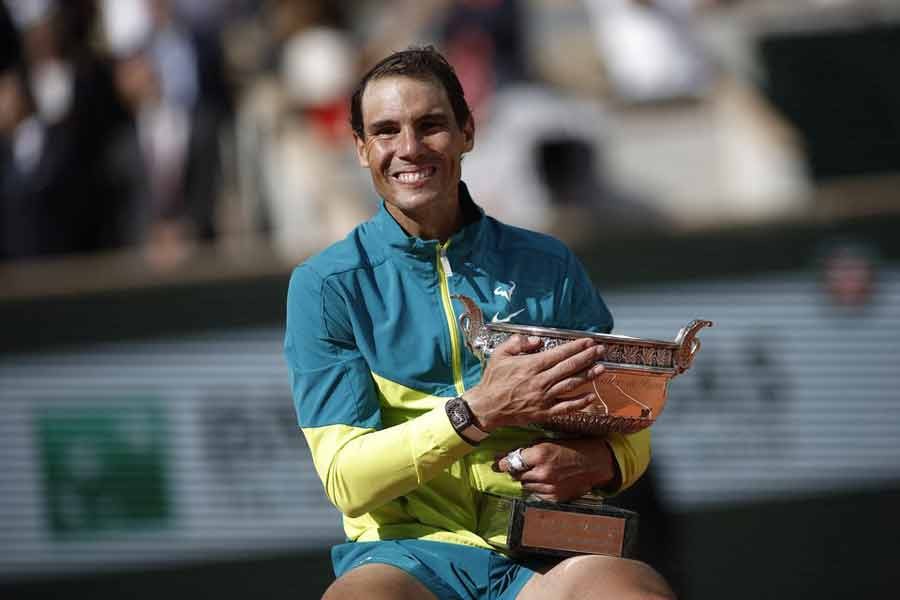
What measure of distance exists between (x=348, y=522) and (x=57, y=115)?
16.3 ft

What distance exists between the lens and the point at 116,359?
6430 mm

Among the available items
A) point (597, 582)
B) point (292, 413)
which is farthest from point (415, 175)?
point (292, 413)

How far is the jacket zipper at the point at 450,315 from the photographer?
9.34 feet

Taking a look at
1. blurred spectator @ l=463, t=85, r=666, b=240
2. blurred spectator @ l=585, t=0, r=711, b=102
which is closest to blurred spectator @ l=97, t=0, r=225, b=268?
blurred spectator @ l=463, t=85, r=666, b=240

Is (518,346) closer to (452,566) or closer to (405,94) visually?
(452,566)

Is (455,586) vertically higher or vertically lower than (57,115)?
lower


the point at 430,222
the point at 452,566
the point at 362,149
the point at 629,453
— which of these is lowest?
the point at 452,566

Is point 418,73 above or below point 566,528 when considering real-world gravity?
above

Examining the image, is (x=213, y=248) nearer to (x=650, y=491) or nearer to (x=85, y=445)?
(x=85, y=445)

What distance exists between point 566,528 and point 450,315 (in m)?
0.45

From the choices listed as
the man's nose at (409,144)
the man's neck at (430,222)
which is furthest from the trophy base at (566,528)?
the man's nose at (409,144)

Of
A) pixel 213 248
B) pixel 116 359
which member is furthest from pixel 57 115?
pixel 116 359

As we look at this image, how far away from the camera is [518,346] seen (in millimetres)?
2623

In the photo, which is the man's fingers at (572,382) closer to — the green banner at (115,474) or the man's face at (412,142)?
the man's face at (412,142)
